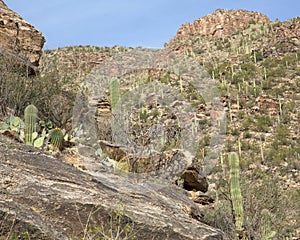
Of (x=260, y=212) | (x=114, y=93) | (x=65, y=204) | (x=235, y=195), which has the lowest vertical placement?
(x=260, y=212)

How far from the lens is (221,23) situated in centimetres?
3728

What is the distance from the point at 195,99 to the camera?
23375 millimetres

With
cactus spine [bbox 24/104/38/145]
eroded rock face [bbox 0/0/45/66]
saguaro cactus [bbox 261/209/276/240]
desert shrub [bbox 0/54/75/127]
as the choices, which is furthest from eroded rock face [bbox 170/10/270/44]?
cactus spine [bbox 24/104/38/145]

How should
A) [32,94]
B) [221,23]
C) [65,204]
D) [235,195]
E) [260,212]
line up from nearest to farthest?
[65,204] < [235,195] < [32,94] < [260,212] < [221,23]

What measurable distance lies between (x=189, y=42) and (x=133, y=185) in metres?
30.2

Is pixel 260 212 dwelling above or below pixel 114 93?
below

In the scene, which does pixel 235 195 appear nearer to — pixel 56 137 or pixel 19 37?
pixel 56 137

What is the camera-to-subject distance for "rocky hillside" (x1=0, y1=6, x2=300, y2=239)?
10.0 meters

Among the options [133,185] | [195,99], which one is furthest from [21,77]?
[195,99]

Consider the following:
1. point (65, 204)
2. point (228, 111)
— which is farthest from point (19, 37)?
point (228, 111)

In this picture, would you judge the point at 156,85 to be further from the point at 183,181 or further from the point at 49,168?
the point at 49,168

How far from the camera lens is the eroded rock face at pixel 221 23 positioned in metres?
36.5

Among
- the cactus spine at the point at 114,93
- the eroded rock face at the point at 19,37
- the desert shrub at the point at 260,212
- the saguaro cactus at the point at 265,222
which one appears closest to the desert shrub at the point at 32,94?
the eroded rock face at the point at 19,37

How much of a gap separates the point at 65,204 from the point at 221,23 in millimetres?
34047
